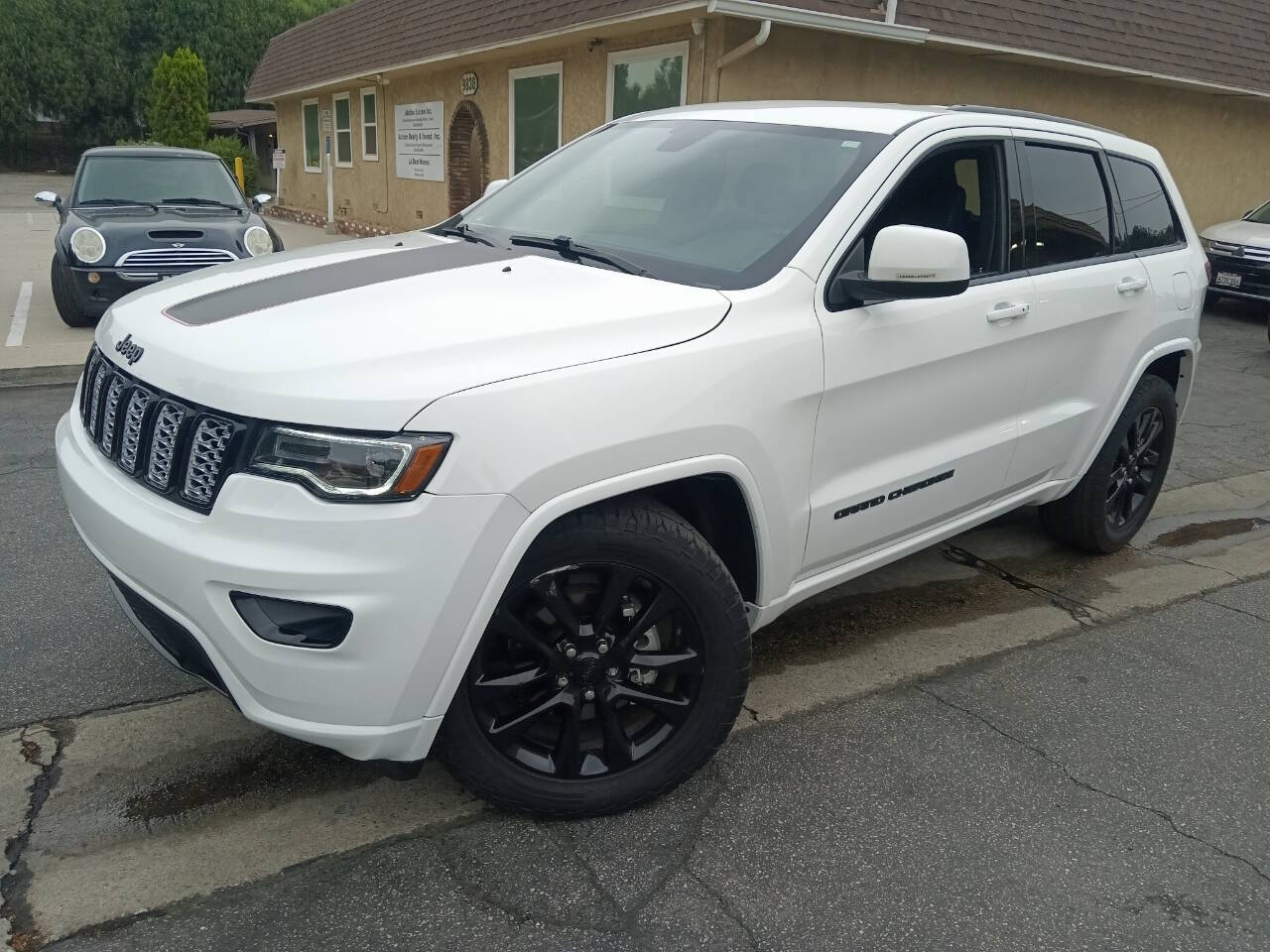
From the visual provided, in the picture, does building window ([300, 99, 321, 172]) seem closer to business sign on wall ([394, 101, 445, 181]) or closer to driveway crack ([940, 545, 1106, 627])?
business sign on wall ([394, 101, 445, 181])

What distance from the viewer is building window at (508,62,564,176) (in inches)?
496

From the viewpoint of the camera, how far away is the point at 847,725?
321 centimetres

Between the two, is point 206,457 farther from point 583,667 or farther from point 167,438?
point 583,667

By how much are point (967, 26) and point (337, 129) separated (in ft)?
44.3

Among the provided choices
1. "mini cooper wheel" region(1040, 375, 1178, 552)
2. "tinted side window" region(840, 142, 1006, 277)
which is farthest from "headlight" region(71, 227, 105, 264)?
"mini cooper wheel" region(1040, 375, 1178, 552)

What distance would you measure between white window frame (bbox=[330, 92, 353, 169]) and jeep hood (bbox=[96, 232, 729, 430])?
1788cm

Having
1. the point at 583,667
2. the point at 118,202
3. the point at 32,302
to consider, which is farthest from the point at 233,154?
the point at 583,667

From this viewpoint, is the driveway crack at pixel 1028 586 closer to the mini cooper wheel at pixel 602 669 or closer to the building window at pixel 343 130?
the mini cooper wheel at pixel 602 669

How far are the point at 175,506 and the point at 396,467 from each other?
0.58m

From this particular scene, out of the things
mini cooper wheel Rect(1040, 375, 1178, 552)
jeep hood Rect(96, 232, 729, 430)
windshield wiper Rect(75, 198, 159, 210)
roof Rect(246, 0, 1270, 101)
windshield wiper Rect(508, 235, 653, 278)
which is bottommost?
mini cooper wheel Rect(1040, 375, 1178, 552)

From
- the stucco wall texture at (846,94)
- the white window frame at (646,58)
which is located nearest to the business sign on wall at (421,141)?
the stucco wall texture at (846,94)

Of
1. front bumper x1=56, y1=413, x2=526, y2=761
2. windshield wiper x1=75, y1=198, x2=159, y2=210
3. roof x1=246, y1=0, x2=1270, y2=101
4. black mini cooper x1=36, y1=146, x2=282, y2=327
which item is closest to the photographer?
front bumper x1=56, y1=413, x2=526, y2=761

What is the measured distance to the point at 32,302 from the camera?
1020 cm

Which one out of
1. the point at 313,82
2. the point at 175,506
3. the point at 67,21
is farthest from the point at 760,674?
the point at 67,21
